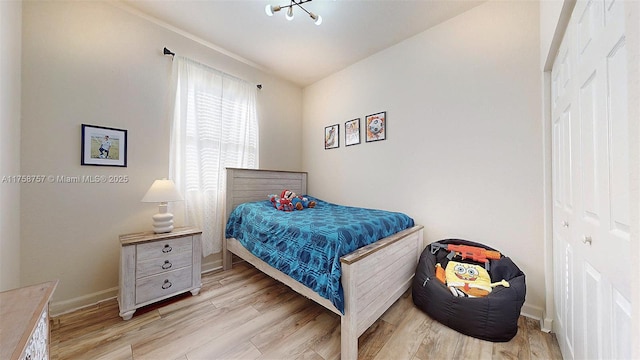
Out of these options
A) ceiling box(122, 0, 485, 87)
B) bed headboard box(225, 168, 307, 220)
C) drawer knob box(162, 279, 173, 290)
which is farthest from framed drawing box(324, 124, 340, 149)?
drawer knob box(162, 279, 173, 290)

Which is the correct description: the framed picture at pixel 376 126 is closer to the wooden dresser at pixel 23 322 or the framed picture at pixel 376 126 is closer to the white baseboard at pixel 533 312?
the white baseboard at pixel 533 312

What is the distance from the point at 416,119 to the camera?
240 cm

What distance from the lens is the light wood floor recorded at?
1378mm

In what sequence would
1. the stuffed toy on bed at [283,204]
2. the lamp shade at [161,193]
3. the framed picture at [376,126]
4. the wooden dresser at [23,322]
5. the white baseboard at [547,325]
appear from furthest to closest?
the framed picture at [376,126] → the stuffed toy on bed at [283,204] → the lamp shade at [161,193] → the white baseboard at [547,325] → the wooden dresser at [23,322]

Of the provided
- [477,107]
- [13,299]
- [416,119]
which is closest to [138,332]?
[13,299]

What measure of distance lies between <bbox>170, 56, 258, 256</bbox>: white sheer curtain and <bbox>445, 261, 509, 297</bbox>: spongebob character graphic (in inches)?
100

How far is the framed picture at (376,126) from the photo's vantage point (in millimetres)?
2664

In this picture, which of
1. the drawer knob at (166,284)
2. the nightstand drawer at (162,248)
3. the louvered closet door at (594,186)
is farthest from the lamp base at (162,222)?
the louvered closet door at (594,186)

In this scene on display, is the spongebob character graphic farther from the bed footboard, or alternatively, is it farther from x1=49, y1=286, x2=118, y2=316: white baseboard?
x1=49, y1=286, x2=118, y2=316: white baseboard

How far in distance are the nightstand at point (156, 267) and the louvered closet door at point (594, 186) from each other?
2.62 m

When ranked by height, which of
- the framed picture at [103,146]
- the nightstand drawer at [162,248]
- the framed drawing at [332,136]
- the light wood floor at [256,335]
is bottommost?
the light wood floor at [256,335]

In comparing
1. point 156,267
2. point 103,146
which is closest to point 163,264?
point 156,267

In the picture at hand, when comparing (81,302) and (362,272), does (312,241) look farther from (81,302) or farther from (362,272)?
(81,302)

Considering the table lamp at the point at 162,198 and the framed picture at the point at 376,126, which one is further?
the framed picture at the point at 376,126
